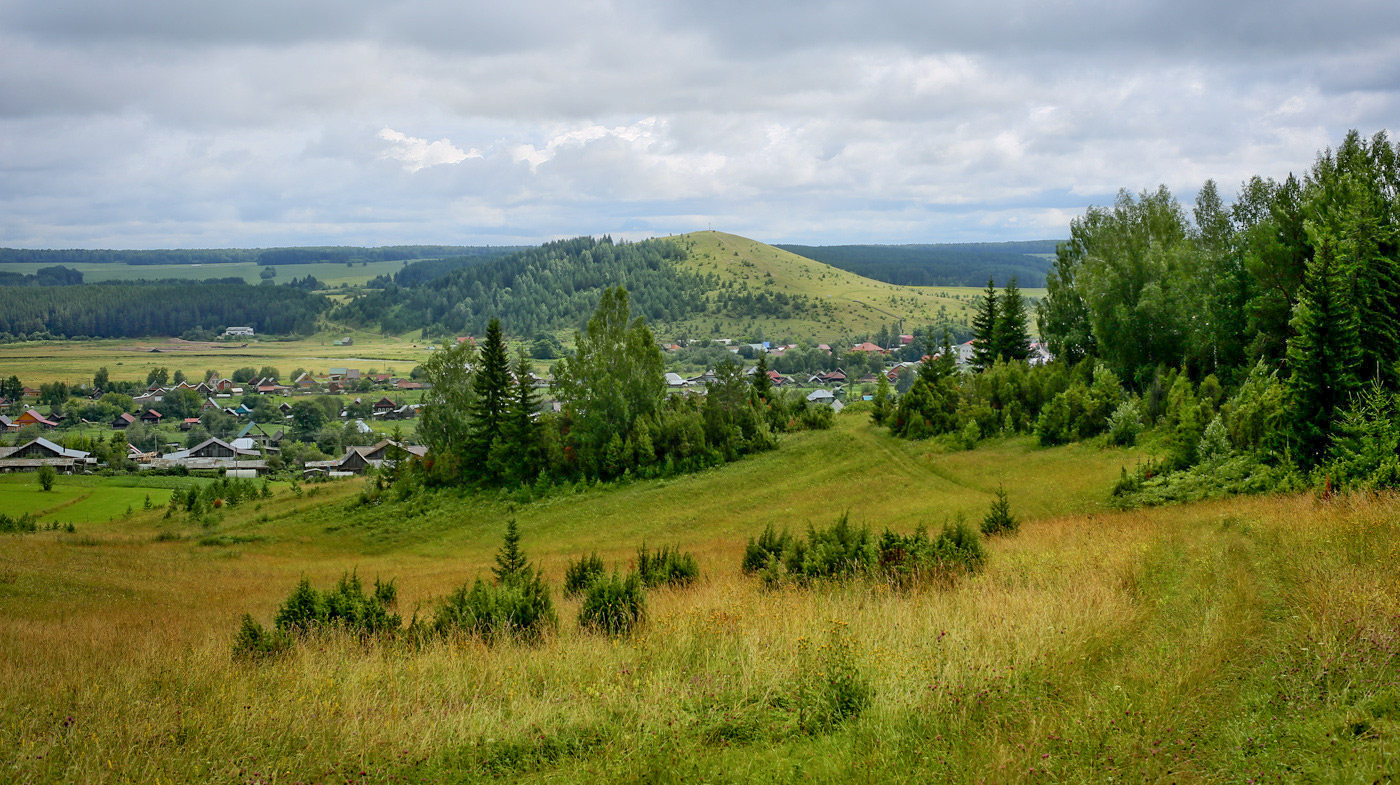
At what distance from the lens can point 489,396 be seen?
118ft

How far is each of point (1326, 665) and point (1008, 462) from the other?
76.0 ft

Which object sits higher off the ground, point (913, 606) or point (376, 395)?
point (913, 606)

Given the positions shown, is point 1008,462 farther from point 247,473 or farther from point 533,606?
point 247,473

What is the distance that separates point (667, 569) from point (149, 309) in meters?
188

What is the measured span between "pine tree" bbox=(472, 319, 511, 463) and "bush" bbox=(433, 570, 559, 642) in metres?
25.7

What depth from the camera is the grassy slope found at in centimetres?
15712

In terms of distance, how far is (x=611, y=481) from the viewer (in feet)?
111

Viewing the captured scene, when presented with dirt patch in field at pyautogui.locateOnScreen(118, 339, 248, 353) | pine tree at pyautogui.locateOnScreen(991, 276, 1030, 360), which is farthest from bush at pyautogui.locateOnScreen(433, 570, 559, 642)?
dirt patch in field at pyautogui.locateOnScreen(118, 339, 248, 353)

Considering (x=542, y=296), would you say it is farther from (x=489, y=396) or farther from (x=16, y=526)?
(x=16, y=526)

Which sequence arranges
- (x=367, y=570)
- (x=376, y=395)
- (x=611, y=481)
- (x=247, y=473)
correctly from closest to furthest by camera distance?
1. (x=367, y=570)
2. (x=611, y=481)
3. (x=247, y=473)
4. (x=376, y=395)

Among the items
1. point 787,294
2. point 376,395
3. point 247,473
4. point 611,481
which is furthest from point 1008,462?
point 787,294

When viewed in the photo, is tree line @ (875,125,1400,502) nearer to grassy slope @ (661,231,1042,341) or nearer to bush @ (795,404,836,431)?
bush @ (795,404,836,431)

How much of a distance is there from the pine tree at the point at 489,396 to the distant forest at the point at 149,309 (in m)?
159

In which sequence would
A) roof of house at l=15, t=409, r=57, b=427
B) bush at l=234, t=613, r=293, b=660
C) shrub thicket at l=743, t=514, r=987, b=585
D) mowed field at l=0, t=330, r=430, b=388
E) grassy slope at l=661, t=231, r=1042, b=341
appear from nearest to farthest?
bush at l=234, t=613, r=293, b=660 → shrub thicket at l=743, t=514, r=987, b=585 → roof of house at l=15, t=409, r=57, b=427 → mowed field at l=0, t=330, r=430, b=388 → grassy slope at l=661, t=231, r=1042, b=341
